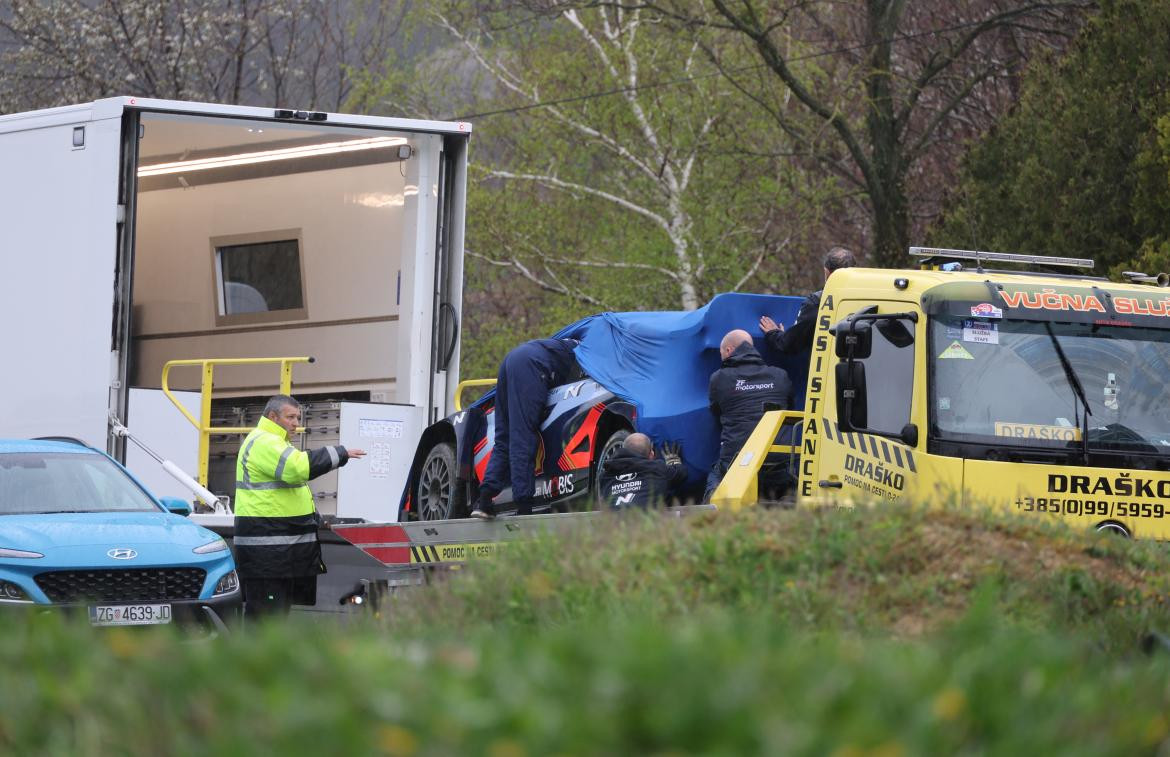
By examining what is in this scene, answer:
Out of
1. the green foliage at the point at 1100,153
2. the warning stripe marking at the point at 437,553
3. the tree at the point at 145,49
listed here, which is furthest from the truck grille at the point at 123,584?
the tree at the point at 145,49

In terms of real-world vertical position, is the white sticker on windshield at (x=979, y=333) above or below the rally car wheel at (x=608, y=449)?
above

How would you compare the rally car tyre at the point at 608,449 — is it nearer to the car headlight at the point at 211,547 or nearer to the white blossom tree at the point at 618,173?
the car headlight at the point at 211,547

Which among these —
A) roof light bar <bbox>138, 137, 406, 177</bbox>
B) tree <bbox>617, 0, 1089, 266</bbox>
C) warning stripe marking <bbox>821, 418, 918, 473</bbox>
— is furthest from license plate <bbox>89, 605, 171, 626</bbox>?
tree <bbox>617, 0, 1089, 266</bbox>

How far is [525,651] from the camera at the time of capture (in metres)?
3.44

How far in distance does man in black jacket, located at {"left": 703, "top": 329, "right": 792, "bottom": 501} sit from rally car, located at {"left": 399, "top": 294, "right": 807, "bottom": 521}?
0.33 metres

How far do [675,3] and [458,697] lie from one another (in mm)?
21492

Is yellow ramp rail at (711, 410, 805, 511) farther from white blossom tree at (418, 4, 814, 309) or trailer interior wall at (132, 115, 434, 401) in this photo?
white blossom tree at (418, 4, 814, 309)

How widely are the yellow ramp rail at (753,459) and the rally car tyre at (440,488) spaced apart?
2858mm

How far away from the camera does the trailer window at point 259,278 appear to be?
14781 millimetres

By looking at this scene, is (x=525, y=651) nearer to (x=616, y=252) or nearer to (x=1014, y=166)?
(x=1014, y=166)

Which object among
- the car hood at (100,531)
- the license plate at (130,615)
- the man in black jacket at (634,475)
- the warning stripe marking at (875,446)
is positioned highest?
the warning stripe marking at (875,446)

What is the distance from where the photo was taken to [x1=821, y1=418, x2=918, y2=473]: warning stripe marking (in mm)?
8922

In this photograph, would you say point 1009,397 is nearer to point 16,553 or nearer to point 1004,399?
point 1004,399

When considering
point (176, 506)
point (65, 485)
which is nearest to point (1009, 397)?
point (176, 506)
